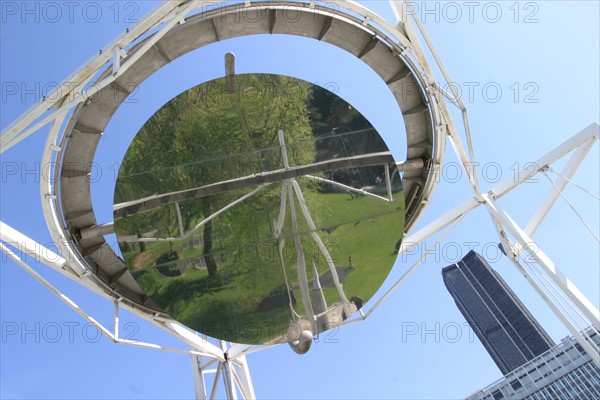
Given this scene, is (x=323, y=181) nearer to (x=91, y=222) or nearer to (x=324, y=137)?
(x=324, y=137)

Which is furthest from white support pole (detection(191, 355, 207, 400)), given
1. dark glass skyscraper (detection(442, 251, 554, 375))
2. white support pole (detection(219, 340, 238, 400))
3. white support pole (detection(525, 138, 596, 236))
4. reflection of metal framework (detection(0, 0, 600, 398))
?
dark glass skyscraper (detection(442, 251, 554, 375))

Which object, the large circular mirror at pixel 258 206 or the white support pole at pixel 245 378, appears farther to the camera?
the white support pole at pixel 245 378

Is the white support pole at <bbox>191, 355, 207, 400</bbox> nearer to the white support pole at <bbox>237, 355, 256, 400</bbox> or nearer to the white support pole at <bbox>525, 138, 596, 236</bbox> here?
the white support pole at <bbox>237, 355, 256, 400</bbox>

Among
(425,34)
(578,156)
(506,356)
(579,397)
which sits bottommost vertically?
(578,156)

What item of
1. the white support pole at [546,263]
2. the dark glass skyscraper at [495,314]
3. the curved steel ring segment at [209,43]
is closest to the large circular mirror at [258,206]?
the curved steel ring segment at [209,43]

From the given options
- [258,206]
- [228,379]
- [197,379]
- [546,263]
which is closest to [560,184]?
[546,263]

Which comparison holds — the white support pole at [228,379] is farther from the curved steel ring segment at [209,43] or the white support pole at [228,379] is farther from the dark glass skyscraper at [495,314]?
the dark glass skyscraper at [495,314]

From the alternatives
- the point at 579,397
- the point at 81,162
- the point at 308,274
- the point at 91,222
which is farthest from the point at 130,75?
the point at 579,397
